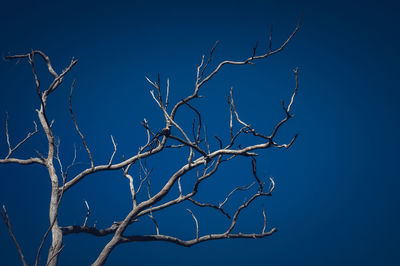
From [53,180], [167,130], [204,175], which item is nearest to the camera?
[167,130]

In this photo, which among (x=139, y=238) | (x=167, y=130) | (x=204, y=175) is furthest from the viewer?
(x=139, y=238)

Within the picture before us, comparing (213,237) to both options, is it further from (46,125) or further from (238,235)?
(46,125)

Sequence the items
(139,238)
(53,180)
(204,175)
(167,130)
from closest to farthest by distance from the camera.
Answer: (167,130)
(204,175)
(53,180)
(139,238)

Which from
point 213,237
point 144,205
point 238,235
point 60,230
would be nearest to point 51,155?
point 60,230

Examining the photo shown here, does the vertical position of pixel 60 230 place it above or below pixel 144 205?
below

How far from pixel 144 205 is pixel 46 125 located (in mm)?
1230

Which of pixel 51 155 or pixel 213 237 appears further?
pixel 213 237

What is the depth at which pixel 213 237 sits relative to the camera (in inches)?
124

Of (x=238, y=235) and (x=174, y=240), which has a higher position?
(x=238, y=235)

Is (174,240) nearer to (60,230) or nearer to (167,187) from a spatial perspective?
(167,187)

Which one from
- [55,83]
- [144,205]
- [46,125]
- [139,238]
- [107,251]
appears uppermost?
[55,83]

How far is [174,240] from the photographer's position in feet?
10.1

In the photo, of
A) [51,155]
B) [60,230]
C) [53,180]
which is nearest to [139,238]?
[60,230]

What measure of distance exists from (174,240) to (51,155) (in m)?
1.43
